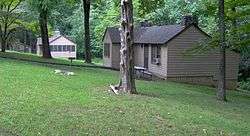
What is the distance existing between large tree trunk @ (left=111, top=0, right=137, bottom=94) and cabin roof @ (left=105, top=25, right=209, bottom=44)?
13470 millimetres

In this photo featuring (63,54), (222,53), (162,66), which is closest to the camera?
(222,53)

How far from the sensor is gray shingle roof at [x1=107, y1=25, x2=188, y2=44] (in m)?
31.4

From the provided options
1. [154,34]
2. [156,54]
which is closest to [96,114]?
[156,54]

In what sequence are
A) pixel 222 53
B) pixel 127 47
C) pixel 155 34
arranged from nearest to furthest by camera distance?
pixel 127 47
pixel 222 53
pixel 155 34

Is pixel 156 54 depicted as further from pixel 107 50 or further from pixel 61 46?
pixel 61 46

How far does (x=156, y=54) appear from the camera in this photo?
32750 mm

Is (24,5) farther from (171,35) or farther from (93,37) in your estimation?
(93,37)

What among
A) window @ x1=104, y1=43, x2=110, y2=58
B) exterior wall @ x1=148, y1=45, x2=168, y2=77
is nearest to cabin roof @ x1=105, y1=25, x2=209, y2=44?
exterior wall @ x1=148, y1=45, x2=168, y2=77

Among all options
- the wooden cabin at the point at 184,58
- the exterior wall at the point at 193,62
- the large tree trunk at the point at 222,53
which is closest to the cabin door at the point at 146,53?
the wooden cabin at the point at 184,58

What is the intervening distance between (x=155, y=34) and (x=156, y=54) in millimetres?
2362

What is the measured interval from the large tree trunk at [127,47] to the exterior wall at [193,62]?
13.6 m

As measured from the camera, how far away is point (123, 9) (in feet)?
56.5

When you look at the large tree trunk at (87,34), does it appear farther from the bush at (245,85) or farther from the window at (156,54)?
the bush at (245,85)

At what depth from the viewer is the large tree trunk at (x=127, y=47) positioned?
17.2 metres
